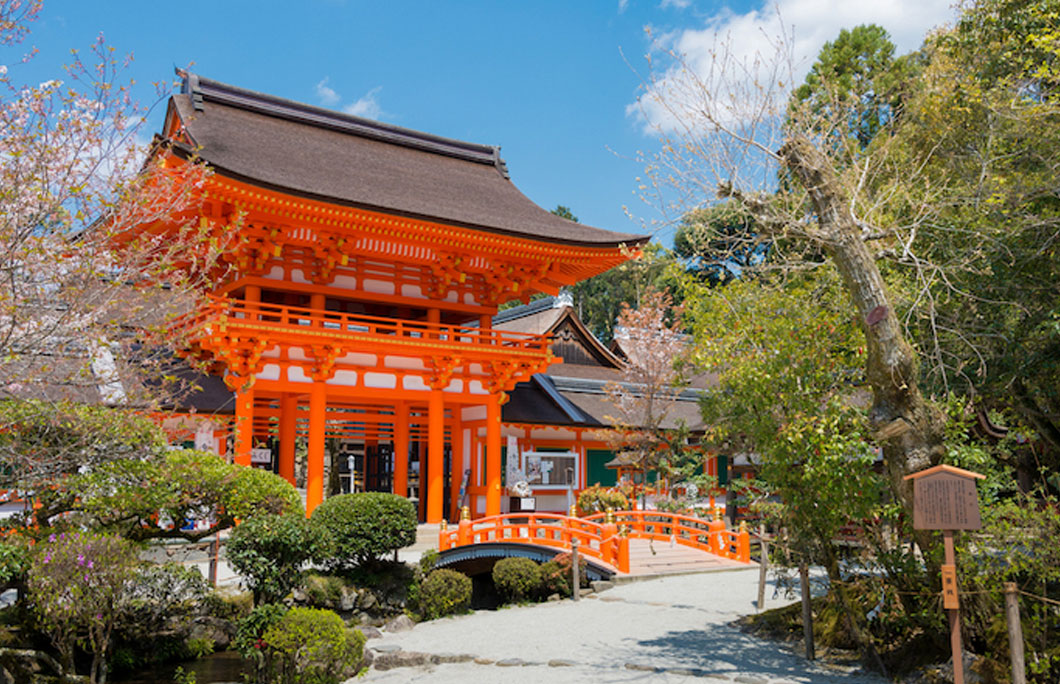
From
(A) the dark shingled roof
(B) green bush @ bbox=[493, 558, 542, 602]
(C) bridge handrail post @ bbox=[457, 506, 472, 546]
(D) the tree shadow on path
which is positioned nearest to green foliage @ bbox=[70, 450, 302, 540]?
(B) green bush @ bbox=[493, 558, 542, 602]

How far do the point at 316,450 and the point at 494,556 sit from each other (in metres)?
4.38

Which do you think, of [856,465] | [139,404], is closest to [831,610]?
[856,465]

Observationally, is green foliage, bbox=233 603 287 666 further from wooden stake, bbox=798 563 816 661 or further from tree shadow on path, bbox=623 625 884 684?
wooden stake, bbox=798 563 816 661

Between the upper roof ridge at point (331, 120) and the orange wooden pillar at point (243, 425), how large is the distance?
7835mm

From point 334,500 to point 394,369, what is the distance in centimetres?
513

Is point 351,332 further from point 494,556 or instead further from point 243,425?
point 494,556

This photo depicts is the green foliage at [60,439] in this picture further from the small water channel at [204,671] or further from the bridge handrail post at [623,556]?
the bridge handrail post at [623,556]

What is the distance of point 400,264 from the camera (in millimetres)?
18453

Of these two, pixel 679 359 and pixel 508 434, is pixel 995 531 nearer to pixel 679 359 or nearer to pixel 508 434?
pixel 679 359

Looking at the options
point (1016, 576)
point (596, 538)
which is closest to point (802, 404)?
point (1016, 576)

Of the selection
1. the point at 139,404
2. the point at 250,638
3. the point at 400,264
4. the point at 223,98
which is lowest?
the point at 250,638

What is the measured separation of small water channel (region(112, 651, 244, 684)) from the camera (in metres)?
9.97

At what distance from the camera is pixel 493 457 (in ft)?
60.0

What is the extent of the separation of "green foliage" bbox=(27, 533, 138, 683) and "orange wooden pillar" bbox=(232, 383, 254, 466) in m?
5.88
